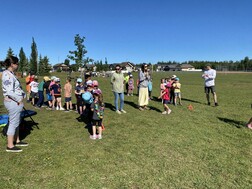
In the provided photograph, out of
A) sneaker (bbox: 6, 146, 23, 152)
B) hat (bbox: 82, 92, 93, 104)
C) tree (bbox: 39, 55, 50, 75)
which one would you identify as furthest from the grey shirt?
tree (bbox: 39, 55, 50, 75)

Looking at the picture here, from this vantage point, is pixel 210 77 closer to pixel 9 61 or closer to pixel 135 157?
pixel 135 157

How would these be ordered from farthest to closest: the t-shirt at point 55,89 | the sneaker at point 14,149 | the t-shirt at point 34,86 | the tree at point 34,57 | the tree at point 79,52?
the tree at point 34,57
the tree at point 79,52
the t-shirt at point 34,86
the t-shirt at point 55,89
the sneaker at point 14,149

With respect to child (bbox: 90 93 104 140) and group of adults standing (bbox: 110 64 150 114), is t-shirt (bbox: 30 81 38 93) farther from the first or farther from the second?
child (bbox: 90 93 104 140)

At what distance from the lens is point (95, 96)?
Result: 6.05m

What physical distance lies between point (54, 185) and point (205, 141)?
13.1 ft

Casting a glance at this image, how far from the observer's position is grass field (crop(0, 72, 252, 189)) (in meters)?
3.86

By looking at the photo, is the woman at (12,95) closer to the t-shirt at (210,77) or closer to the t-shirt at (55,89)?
the t-shirt at (55,89)

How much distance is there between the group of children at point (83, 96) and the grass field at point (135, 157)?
60cm

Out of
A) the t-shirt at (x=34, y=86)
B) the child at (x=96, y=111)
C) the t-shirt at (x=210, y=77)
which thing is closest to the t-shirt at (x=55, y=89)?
the t-shirt at (x=34, y=86)

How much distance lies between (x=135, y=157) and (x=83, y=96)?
229cm

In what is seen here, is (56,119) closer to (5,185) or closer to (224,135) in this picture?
(5,185)

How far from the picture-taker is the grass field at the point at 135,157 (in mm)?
3859

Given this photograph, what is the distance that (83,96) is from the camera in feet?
19.8

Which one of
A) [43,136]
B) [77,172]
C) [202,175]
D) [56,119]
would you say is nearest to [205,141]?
[202,175]
